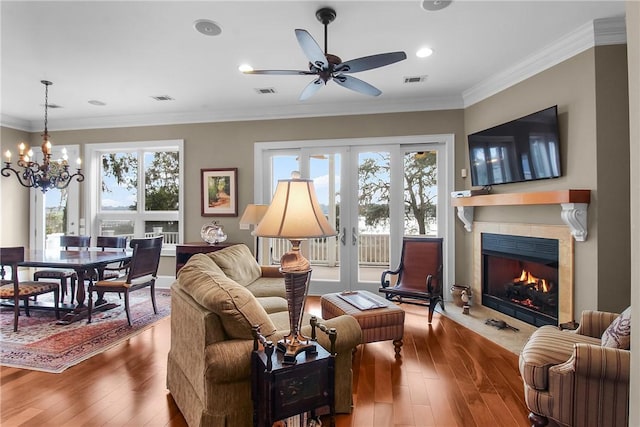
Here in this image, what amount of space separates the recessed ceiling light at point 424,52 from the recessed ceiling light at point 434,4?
2.27 ft

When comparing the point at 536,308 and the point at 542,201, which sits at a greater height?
the point at 542,201

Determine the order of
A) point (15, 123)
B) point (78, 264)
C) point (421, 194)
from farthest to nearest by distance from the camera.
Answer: point (15, 123) → point (421, 194) → point (78, 264)

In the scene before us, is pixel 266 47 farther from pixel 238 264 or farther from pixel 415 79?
pixel 238 264

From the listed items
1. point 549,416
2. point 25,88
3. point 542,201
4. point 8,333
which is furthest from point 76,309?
point 542,201

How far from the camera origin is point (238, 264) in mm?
3535

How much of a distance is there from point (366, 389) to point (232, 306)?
4.33ft

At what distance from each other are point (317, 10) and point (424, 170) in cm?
295

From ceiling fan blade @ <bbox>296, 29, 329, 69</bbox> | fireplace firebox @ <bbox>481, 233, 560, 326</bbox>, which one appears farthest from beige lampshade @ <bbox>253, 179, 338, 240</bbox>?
fireplace firebox @ <bbox>481, 233, 560, 326</bbox>

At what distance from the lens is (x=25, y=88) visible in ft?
14.4

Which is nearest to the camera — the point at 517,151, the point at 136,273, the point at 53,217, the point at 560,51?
the point at 560,51

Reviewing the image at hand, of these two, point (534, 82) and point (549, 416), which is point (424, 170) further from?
point (549, 416)

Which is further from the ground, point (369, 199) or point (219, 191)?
point (219, 191)

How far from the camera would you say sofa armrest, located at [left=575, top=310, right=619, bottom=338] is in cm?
224

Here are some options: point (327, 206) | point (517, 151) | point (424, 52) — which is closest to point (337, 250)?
point (327, 206)
